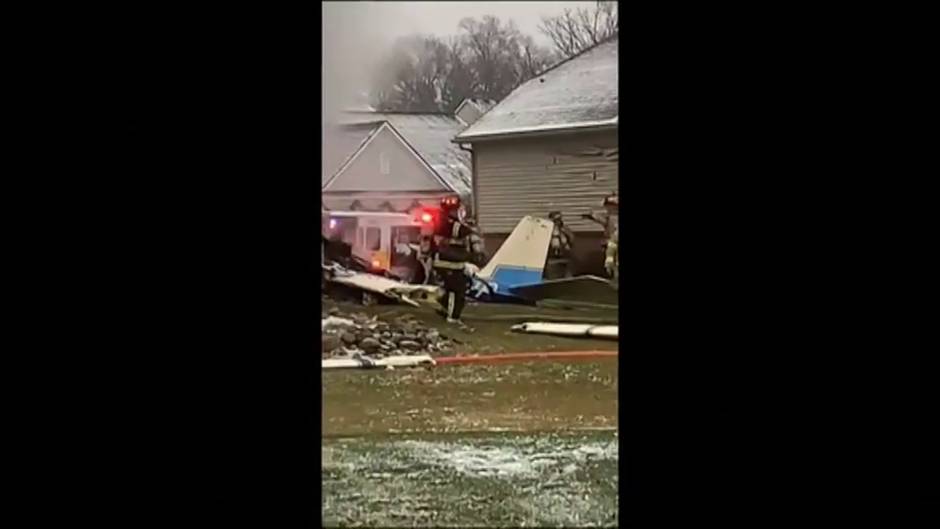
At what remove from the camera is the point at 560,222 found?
146 cm

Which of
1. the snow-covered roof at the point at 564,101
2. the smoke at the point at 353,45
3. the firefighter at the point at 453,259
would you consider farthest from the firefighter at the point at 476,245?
the smoke at the point at 353,45

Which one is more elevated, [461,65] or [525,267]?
[461,65]

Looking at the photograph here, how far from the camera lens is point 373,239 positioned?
1454 mm

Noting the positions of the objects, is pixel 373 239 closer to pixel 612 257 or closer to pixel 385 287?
pixel 385 287

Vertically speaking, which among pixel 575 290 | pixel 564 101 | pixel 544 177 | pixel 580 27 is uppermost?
pixel 580 27

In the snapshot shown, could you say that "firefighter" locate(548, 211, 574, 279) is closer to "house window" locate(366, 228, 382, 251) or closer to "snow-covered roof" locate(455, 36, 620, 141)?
"snow-covered roof" locate(455, 36, 620, 141)

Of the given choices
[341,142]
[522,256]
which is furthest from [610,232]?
[341,142]

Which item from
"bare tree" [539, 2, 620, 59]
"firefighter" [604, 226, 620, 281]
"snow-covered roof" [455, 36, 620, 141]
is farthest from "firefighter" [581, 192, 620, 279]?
"bare tree" [539, 2, 620, 59]

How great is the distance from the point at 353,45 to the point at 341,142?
14cm

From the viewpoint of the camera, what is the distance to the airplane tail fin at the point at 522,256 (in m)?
1.46

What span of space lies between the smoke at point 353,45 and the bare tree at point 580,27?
21cm

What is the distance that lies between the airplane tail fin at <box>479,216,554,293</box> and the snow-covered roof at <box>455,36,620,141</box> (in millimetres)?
144

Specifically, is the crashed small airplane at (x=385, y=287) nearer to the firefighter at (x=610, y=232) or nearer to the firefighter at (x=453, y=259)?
the firefighter at (x=453, y=259)
